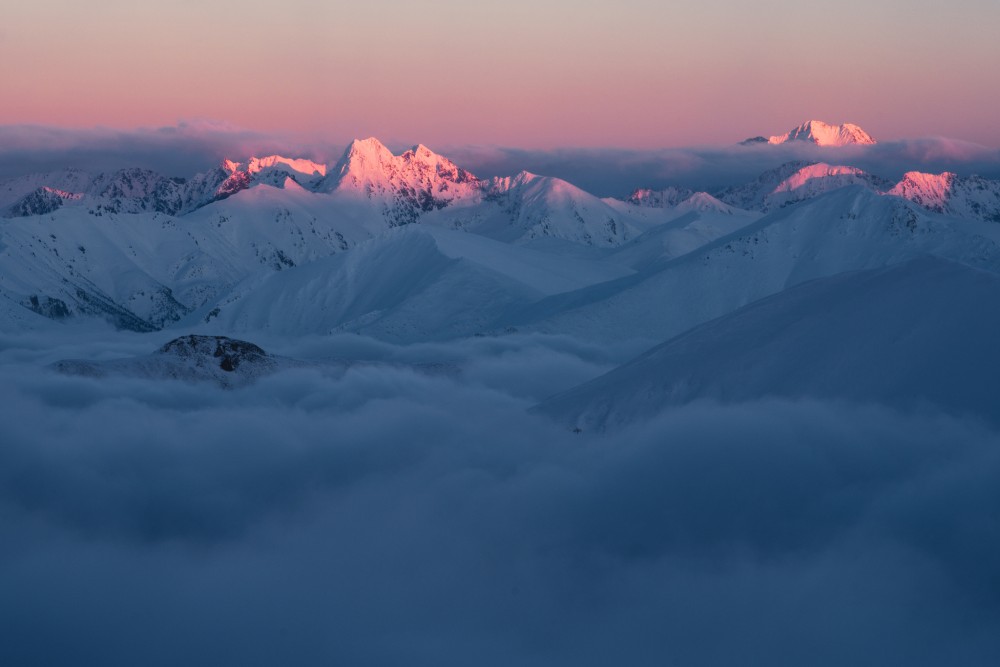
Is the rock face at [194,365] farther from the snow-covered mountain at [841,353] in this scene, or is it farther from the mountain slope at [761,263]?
the mountain slope at [761,263]

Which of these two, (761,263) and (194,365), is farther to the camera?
(761,263)

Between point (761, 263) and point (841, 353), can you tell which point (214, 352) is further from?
point (761, 263)

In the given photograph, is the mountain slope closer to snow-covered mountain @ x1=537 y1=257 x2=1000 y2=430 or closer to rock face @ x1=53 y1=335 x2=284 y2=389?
rock face @ x1=53 y1=335 x2=284 y2=389

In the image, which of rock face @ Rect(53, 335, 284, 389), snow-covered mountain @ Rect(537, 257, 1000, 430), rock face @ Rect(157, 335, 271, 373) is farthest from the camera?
rock face @ Rect(157, 335, 271, 373)

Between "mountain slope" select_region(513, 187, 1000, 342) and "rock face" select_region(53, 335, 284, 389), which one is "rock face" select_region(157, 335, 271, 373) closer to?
"rock face" select_region(53, 335, 284, 389)

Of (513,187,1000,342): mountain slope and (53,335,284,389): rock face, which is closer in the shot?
(53,335,284,389): rock face

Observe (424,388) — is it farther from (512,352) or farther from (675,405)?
(675,405)

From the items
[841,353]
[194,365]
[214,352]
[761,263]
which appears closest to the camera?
[841,353]

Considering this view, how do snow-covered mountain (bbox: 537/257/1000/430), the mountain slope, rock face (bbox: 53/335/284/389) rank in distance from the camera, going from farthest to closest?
the mountain slope < rock face (bbox: 53/335/284/389) < snow-covered mountain (bbox: 537/257/1000/430)

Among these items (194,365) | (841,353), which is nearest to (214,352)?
(194,365)

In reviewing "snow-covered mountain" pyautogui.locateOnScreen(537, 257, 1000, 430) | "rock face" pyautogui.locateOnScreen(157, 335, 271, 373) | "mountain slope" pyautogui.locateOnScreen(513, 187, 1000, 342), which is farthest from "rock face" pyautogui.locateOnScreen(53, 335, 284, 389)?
"mountain slope" pyautogui.locateOnScreen(513, 187, 1000, 342)

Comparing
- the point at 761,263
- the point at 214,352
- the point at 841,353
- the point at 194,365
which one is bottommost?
the point at 194,365

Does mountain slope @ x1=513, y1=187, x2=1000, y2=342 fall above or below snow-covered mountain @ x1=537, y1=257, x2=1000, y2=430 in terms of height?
below
